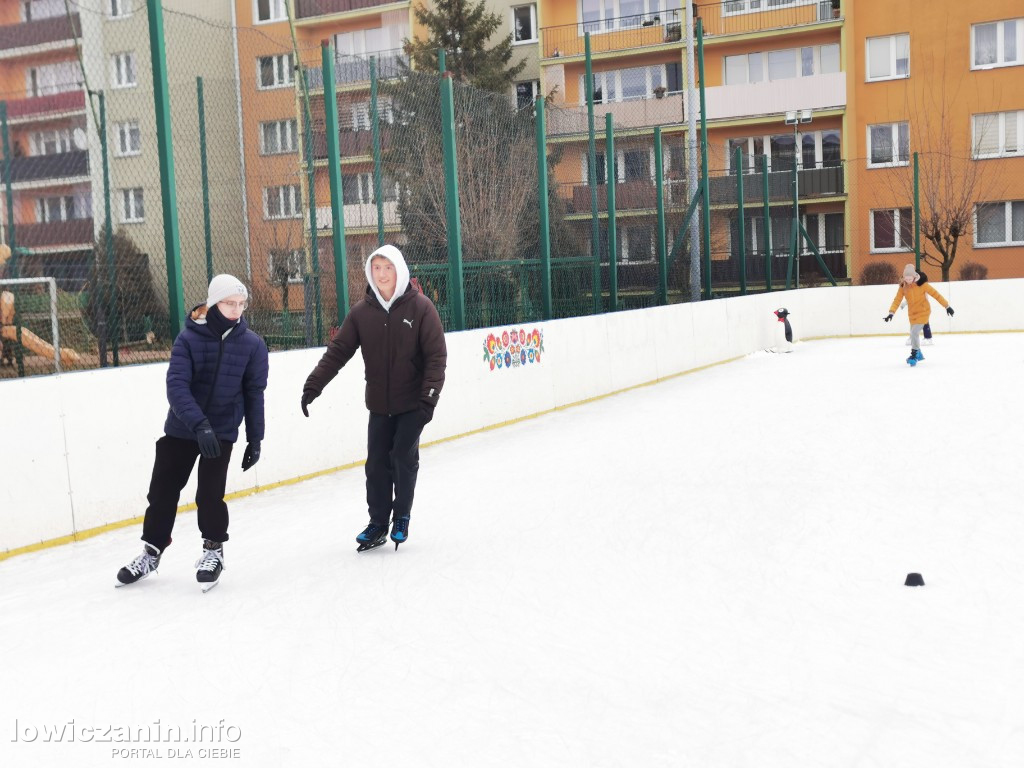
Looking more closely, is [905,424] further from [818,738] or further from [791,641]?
[818,738]

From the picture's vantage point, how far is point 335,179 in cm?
1017

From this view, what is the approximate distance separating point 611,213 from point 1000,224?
21.9 m

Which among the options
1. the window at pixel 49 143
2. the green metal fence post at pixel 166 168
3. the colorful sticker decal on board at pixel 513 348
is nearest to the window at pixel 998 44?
the colorful sticker decal on board at pixel 513 348

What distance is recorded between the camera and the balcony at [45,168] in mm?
10312

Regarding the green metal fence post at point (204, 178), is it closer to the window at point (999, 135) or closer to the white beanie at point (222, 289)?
the white beanie at point (222, 289)

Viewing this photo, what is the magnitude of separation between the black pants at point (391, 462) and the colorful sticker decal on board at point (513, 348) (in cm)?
566

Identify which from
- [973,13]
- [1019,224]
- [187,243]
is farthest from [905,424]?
[973,13]

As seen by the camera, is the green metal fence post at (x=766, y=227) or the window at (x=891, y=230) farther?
the window at (x=891, y=230)

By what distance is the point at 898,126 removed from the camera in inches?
1414

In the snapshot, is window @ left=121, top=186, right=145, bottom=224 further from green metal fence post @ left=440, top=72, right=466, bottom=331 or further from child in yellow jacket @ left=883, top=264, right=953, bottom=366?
child in yellow jacket @ left=883, top=264, right=953, bottom=366

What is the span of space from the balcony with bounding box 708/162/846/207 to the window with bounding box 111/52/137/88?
1219cm

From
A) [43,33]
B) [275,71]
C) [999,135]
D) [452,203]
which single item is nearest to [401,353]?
[452,203]

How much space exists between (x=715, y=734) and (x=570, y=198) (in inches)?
513

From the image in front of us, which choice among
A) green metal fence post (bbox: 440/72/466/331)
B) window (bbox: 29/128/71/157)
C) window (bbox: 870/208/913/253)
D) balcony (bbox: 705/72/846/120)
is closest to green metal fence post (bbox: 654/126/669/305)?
green metal fence post (bbox: 440/72/466/331)
